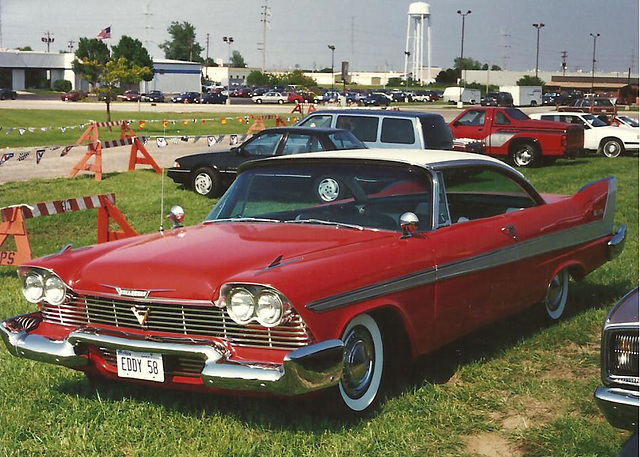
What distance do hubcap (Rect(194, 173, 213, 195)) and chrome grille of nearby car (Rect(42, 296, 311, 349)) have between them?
11467 mm

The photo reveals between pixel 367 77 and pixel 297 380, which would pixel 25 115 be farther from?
pixel 367 77

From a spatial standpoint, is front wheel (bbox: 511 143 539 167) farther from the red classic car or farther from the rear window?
the red classic car

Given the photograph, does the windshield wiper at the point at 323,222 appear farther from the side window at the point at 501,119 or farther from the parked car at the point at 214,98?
the parked car at the point at 214,98

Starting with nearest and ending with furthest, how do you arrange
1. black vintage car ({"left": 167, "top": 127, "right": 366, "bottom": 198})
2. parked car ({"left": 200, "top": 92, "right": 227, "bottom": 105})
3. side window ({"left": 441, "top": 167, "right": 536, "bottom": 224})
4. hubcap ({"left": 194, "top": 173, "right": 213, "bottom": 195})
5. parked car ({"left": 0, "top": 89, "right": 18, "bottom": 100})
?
side window ({"left": 441, "top": 167, "right": 536, "bottom": 224}), black vintage car ({"left": 167, "top": 127, "right": 366, "bottom": 198}), hubcap ({"left": 194, "top": 173, "right": 213, "bottom": 195}), parked car ({"left": 0, "top": 89, "right": 18, "bottom": 100}), parked car ({"left": 200, "top": 92, "right": 227, "bottom": 105})

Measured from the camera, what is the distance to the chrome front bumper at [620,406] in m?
3.82

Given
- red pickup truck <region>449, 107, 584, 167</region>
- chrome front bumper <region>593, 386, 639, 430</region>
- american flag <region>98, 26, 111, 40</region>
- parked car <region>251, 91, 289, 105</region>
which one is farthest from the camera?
Result: parked car <region>251, 91, 289, 105</region>

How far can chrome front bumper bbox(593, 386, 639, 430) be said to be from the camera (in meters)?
3.82

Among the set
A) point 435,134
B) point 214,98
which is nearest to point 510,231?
point 435,134

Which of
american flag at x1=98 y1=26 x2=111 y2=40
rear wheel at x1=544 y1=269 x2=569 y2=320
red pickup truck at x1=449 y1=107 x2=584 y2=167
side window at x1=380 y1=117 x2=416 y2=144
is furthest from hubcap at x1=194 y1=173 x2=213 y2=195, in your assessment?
american flag at x1=98 y1=26 x2=111 y2=40

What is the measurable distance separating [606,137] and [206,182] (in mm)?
16629

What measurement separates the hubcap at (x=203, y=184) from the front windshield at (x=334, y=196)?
10.4m

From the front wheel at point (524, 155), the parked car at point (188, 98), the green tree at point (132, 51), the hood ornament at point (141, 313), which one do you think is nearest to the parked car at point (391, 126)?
the front wheel at point (524, 155)

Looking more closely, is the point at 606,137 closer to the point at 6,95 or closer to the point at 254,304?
the point at 254,304

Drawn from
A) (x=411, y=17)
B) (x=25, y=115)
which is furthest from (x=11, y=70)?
(x=411, y=17)
